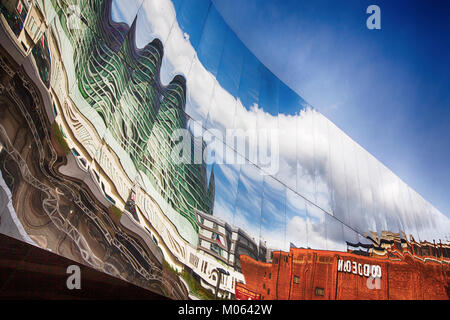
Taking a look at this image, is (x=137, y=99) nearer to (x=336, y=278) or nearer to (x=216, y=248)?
(x=216, y=248)

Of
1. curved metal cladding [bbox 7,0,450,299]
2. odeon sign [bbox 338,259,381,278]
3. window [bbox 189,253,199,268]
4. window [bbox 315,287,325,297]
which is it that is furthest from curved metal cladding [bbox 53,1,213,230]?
odeon sign [bbox 338,259,381,278]

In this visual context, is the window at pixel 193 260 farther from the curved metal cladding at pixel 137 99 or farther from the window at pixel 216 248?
the curved metal cladding at pixel 137 99

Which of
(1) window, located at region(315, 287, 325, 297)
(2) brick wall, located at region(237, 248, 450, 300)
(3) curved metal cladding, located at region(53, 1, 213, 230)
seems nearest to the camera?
(3) curved metal cladding, located at region(53, 1, 213, 230)

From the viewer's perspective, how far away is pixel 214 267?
643cm

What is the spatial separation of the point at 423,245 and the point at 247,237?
13.7 m

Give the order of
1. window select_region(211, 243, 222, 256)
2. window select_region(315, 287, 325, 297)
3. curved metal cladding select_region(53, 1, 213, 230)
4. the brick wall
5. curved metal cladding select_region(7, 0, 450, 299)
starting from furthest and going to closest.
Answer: window select_region(315, 287, 325, 297)
the brick wall
window select_region(211, 243, 222, 256)
curved metal cladding select_region(7, 0, 450, 299)
curved metal cladding select_region(53, 1, 213, 230)

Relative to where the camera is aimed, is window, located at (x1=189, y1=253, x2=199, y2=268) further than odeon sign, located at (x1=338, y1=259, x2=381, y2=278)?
No

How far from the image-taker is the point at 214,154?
732cm

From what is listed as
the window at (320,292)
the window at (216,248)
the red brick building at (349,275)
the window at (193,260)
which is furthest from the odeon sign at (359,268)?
the window at (193,260)

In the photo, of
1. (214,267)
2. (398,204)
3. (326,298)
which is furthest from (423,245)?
(214,267)

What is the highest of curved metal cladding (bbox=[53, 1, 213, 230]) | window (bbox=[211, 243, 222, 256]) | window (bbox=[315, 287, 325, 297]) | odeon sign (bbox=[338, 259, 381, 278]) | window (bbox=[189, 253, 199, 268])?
curved metal cladding (bbox=[53, 1, 213, 230])

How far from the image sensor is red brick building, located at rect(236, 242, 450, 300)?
8.10 metres

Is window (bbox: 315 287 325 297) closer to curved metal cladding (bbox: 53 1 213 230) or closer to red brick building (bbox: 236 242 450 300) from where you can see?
red brick building (bbox: 236 242 450 300)

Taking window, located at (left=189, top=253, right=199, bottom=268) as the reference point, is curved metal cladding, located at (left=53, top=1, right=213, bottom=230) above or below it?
above
